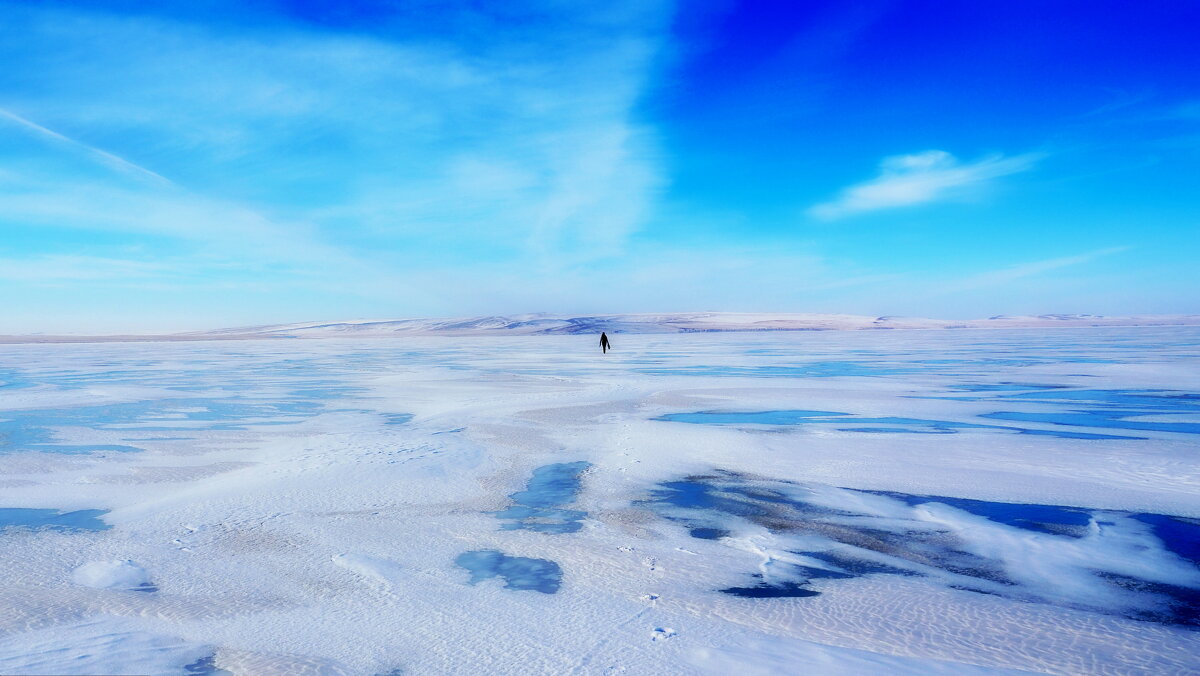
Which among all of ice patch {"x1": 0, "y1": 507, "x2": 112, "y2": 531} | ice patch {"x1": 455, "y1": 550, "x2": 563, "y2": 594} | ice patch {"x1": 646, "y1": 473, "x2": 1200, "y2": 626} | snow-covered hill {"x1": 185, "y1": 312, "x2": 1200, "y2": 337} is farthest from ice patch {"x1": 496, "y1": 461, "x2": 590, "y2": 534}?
snow-covered hill {"x1": 185, "y1": 312, "x2": 1200, "y2": 337}

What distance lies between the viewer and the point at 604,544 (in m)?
4.35

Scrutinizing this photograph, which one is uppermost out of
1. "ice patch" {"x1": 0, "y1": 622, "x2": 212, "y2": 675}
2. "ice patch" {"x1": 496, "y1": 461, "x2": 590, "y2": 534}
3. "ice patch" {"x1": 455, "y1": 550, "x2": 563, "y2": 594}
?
"ice patch" {"x1": 0, "y1": 622, "x2": 212, "y2": 675}

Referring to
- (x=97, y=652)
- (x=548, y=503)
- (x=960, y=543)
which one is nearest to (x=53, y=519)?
(x=97, y=652)

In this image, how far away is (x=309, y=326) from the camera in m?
124

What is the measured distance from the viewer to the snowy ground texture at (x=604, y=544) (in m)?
3.00

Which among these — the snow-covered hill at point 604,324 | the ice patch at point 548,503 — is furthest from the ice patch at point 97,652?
the snow-covered hill at point 604,324

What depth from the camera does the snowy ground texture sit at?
9.83 feet

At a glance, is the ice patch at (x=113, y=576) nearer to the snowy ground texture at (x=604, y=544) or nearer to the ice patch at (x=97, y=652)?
the snowy ground texture at (x=604, y=544)

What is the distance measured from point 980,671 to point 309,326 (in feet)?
433

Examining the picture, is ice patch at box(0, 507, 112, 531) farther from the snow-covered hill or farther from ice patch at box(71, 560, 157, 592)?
the snow-covered hill


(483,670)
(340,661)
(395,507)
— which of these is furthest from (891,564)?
(395,507)

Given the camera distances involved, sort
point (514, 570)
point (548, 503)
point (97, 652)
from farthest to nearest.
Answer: point (548, 503)
point (514, 570)
point (97, 652)

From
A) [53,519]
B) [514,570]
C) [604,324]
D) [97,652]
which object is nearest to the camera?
[97,652]

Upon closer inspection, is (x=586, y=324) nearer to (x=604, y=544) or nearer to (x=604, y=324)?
(x=604, y=324)
